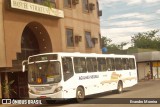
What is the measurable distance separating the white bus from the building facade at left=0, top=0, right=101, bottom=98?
4446mm

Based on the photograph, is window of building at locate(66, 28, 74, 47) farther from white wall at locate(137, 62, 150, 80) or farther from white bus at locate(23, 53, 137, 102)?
white wall at locate(137, 62, 150, 80)

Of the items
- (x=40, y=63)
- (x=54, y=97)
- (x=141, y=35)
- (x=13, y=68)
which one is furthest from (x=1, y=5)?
(x=141, y=35)

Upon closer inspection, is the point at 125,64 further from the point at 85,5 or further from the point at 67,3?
the point at 85,5

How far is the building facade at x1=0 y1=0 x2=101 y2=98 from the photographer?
76.6 ft

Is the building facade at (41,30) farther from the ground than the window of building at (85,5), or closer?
closer

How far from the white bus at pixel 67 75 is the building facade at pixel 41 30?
175 inches

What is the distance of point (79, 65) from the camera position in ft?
66.8

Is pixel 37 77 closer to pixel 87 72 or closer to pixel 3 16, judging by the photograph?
pixel 87 72

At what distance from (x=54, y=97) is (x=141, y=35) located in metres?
81.6

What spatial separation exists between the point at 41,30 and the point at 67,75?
380 inches

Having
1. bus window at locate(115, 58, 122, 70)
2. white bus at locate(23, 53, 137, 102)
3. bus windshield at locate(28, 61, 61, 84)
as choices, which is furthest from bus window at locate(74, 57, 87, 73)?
bus window at locate(115, 58, 122, 70)

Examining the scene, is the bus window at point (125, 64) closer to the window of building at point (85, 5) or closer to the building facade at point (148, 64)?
the window of building at point (85, 5)

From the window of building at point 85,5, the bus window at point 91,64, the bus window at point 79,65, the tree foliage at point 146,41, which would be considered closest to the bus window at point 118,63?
the bus window at point 91,64

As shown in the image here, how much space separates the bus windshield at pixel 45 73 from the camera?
1845 cm
